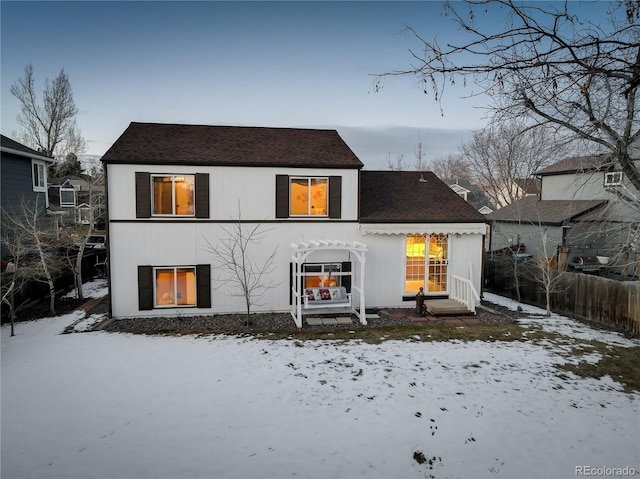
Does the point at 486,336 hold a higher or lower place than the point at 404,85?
lower

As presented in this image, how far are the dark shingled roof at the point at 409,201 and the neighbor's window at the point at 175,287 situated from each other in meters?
6.17

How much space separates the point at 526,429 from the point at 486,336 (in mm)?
4993

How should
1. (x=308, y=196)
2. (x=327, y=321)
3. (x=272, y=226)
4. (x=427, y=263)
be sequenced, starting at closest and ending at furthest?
(x=327, y=321), (x=272, y=226), (x=308, y=196), (x=427, y=263)

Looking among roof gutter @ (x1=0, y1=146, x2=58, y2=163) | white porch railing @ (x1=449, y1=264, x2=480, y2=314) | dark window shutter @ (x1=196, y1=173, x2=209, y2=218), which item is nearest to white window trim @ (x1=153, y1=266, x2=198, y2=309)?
dark window shutter @ (x1=196, y1=173, x2=209, y2=218)

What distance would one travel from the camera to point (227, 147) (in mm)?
13297

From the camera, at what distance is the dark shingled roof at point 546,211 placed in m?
21.1

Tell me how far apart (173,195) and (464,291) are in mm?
10406

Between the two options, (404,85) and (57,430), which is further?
(57,430)

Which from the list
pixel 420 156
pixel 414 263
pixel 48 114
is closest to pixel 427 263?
pixel 414 263

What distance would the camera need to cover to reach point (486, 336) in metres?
10.9

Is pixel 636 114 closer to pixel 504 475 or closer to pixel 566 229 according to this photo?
pixel 504 475

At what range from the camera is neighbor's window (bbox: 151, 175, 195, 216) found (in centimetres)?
1252

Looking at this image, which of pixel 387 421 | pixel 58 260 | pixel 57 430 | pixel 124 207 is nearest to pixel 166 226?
pixel 124 207

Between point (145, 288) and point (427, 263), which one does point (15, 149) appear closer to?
point (145, 288)
